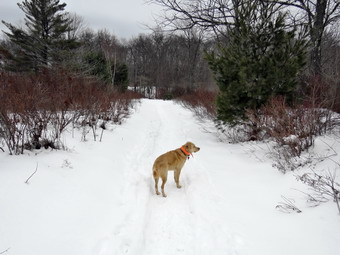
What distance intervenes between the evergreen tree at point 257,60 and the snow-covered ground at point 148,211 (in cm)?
213

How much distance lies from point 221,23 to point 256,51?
155 inches

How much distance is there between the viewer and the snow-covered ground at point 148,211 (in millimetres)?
2412

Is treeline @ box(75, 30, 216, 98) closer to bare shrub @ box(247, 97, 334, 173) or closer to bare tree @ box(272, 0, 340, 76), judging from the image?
bare tree @ box(272, 0, 340, 76)

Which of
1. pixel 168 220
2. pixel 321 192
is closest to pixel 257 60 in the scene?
pixel 321 192

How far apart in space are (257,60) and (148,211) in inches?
221

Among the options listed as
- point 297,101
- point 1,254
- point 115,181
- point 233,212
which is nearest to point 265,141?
point 297,101

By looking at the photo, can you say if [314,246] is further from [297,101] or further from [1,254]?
[297,101]

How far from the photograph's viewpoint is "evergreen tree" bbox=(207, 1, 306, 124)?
230 inches

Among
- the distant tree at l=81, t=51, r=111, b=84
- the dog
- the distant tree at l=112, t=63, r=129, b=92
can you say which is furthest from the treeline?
the dog

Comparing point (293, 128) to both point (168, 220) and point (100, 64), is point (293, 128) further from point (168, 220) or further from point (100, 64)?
point (100, 64)

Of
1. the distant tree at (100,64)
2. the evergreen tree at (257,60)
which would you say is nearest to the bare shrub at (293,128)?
the evergreen tree at (257,60)

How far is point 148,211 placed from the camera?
11.0ft

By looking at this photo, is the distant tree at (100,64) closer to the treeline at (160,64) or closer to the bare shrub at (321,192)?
the treeline at (160,64)

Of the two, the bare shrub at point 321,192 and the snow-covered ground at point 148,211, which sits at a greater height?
the bare shrub at point 321,192
